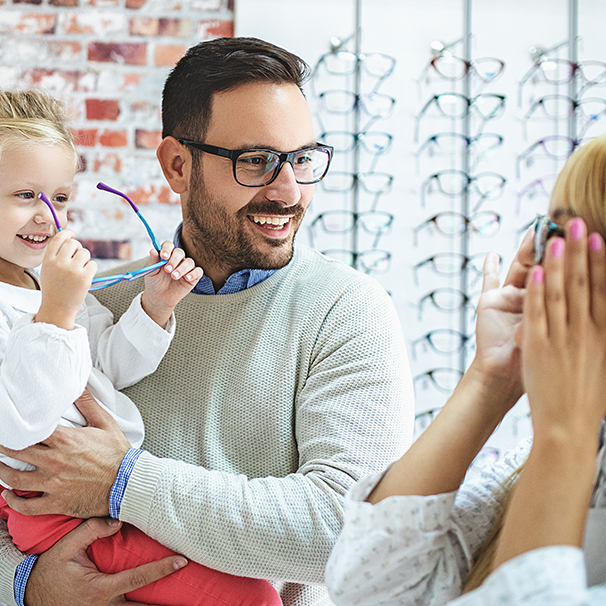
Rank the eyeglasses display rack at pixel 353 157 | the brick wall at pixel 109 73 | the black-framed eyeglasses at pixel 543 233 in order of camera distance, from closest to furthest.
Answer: the black-framed eyeglasses at pixel 543 233, the brick wall at pixel 109 73, the eyeglasses display rack at pixel 353 157

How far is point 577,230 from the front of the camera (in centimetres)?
71

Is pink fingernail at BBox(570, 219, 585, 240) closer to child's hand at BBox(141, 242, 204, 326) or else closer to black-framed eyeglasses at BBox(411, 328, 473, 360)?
child's hand at BBox(141, 242, 204, 326)

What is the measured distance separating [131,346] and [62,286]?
0.38 metres

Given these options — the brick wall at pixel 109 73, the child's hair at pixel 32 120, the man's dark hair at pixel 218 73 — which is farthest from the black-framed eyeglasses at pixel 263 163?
the brick wall at pixel 109 73

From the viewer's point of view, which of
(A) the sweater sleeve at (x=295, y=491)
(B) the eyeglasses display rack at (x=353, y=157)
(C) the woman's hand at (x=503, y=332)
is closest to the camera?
(C) the woman's hand at (x=503, y=332)

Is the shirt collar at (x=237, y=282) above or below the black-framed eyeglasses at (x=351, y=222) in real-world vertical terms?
below

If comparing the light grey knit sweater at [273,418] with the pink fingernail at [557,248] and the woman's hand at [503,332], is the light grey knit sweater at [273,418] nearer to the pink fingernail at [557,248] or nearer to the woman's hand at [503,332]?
the woman's hand at [503,332]

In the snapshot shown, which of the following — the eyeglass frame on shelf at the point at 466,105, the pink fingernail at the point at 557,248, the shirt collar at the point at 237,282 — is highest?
the eyeglass frame on shelf at the point at 466,105

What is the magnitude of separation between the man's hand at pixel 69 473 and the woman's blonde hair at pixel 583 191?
695 millimetres

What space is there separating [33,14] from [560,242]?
2.59 m

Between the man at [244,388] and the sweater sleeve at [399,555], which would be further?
the man at [244,388]

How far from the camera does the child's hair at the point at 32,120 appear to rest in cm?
120

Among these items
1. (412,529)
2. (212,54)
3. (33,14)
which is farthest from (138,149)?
(412,529)

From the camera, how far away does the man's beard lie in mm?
1469
